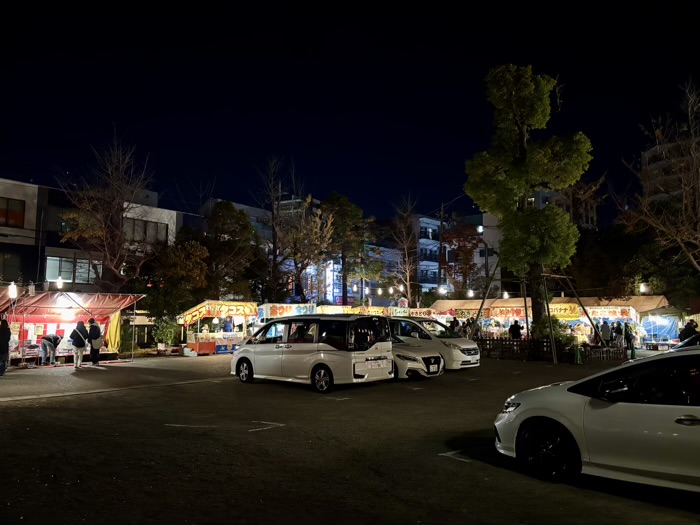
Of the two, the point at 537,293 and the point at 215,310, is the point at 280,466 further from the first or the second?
the point at 215,310

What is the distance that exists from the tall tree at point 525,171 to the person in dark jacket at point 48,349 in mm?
16543

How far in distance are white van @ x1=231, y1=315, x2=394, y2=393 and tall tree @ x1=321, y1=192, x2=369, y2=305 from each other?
24918 millimetres

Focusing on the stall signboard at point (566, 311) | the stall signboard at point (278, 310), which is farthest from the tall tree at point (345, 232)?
the stall signboard at point (566, 311)

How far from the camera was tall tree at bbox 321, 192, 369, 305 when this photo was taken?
129 ft

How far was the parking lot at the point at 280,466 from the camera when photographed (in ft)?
16.6

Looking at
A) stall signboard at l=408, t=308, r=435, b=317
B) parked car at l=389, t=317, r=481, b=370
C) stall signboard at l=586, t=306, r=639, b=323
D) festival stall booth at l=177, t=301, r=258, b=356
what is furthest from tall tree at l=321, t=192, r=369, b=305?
parked car at l=389, t=317, r=481, b=370

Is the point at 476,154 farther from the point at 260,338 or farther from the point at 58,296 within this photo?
the point at 58,296

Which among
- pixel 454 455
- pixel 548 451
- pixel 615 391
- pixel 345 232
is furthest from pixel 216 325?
pixel 615 391

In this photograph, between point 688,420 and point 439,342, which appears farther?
point 439,342

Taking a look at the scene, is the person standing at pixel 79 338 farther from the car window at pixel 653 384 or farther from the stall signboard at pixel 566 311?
the stall signboard at pixel 566 311

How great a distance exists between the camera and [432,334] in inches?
707

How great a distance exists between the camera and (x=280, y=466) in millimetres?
6637

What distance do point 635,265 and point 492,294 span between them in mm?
12518

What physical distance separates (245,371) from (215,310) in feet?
35.4
